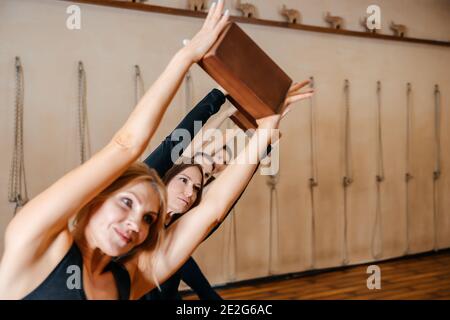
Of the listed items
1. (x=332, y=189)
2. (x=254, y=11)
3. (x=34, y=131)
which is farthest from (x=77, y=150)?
(x=332, y=189)

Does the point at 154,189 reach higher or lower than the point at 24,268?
higher

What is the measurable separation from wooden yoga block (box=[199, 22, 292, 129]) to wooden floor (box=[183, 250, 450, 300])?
354cm

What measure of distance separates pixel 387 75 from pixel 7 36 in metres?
4.03

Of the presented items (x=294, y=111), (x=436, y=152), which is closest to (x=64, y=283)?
(x=294, y=111)

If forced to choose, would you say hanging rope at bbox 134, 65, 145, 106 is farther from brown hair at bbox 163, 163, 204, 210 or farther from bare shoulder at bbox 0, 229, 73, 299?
bare shoulder at bbox 0, 229, 73, 299

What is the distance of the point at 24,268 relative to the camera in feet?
2.50

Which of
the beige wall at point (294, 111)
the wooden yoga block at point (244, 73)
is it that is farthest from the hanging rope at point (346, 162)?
the wooden yoga block at point (244, 73)

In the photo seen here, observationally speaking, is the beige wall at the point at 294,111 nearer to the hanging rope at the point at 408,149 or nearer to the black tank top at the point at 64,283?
the hanging rope at the point at 408,149

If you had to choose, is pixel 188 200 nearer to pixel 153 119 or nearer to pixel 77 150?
pixel 153 119

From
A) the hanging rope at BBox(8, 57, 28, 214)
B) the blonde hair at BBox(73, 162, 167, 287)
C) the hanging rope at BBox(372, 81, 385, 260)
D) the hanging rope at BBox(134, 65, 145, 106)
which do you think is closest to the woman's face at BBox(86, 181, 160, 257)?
the blonde hair at BBox(73, 162, 167, 287)

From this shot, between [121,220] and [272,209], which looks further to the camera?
[272,209]

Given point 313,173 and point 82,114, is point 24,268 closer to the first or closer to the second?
point 82,114

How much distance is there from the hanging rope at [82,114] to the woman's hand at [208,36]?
3262mm

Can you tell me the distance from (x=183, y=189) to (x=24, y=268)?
0.66 m
